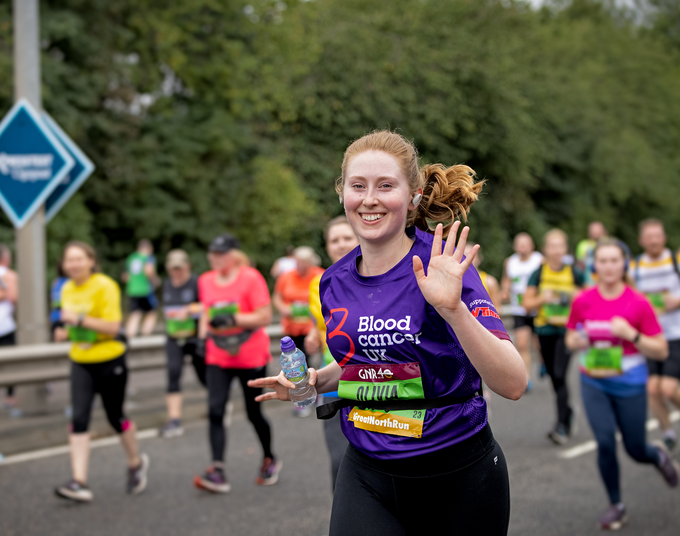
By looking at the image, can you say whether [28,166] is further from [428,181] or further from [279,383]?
[428,181]

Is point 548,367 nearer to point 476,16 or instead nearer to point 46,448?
point 46,448

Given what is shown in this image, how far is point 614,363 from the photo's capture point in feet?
18.4

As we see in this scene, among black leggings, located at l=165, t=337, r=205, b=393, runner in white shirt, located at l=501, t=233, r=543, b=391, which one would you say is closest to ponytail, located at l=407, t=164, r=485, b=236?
black leggings, located at l=165, t=337, r=205, b=393

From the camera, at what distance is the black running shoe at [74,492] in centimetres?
595

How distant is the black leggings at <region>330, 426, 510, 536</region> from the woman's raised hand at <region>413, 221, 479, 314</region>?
0.56 m

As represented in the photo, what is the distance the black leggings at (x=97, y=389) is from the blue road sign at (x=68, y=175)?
12.0ft

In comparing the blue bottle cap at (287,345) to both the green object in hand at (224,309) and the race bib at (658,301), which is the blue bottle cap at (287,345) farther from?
the race bib at (658,301)

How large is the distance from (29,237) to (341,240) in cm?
557

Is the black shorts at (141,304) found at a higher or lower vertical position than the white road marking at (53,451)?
higher

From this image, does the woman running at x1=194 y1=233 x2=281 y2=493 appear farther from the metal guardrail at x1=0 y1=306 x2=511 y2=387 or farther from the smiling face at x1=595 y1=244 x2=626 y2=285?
the smiling face at x1=595 y1=244 x2=626 y2=285

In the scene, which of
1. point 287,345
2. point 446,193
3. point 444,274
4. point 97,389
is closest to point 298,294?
point 97,389

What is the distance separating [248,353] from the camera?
692cm

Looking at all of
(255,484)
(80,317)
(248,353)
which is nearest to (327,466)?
Answer: (255,484)

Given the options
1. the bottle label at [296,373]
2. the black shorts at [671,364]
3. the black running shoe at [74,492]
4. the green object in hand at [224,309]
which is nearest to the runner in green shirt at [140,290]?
the green object in hand at [224,309]
